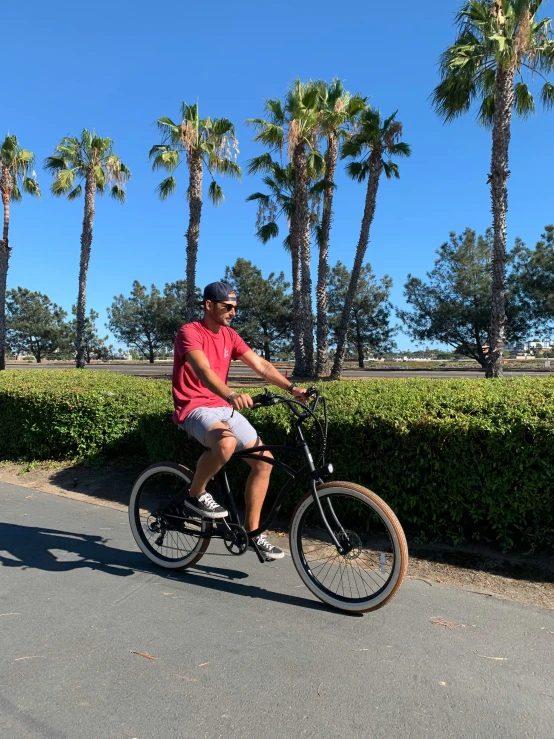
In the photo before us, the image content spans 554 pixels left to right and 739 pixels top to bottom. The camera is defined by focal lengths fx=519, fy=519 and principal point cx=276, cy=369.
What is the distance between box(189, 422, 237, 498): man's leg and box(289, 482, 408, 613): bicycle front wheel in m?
0.55

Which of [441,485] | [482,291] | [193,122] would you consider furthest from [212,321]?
[482,291]

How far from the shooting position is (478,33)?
1505 cm

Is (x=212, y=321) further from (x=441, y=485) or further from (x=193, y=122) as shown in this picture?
(x=193, y=122)

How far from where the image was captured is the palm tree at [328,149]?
21453mm

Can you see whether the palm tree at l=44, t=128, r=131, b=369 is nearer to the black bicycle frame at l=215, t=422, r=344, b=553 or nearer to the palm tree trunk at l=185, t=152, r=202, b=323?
the palm tree trunk at l=185, t=152, r=202, b=323

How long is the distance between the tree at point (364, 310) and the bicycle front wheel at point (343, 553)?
46.0 m

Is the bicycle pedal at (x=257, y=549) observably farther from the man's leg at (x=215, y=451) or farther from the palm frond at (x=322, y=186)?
the palm frond at (x=322, y=186)

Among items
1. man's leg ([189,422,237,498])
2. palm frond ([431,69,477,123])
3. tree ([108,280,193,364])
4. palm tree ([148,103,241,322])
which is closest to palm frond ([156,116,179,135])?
palm tree ([148,103,241,322])

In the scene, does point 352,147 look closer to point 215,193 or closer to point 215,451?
point 215,193

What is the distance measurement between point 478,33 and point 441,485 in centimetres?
1611

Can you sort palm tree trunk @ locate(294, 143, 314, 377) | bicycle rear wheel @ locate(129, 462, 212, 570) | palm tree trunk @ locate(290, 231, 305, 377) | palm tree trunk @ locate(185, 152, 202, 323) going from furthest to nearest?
1. palm tree trunk @ locate(290, 231, 305, 377)
2. palm tree trunk @ locate(185, 152, 202, 323)
3. palm tree trunk @ locate(294, 143, 314, 377)
4. bicycle rear wheel @ locate(129, 462, 212, 570)

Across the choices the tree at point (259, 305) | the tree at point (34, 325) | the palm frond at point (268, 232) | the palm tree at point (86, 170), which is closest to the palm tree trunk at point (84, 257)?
the palm tree at point (86, 170)

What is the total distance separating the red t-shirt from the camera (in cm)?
338

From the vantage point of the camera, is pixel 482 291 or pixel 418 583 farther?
pixel 482 291
